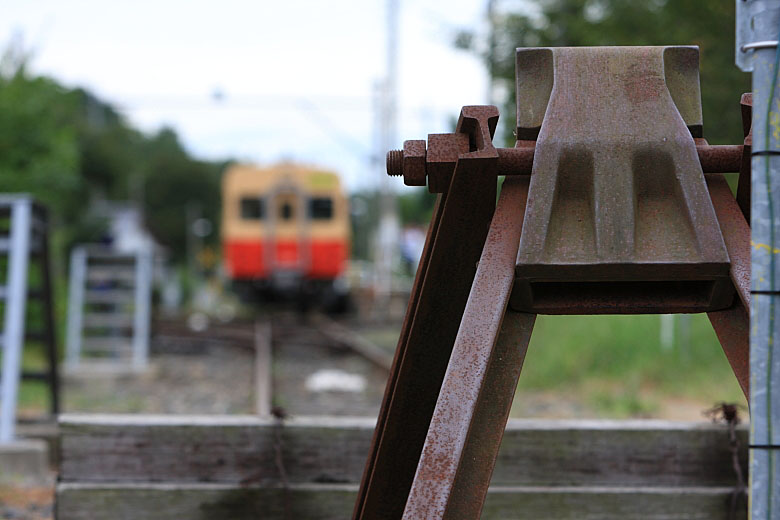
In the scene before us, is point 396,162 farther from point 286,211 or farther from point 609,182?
point 286,211

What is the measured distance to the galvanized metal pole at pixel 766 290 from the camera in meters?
1.52

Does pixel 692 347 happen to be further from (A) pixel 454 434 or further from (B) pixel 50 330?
(A) pixel 454 434

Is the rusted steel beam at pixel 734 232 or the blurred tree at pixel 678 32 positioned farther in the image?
the blurred tree at pixel 678 32

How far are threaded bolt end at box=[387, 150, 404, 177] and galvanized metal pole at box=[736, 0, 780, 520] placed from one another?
83cm

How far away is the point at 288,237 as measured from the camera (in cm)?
2194

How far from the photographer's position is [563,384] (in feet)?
32.3

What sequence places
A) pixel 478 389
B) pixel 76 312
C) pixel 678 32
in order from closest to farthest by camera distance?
pixel 478 389, pixel 678 32, pixel 76 312

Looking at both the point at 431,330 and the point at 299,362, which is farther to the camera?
the point at 299,362

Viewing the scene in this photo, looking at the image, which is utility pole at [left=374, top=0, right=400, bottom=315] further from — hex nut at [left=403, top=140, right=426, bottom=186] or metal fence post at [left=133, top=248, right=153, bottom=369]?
hex nut at [left=403, top=140, right=426, bottom=186]

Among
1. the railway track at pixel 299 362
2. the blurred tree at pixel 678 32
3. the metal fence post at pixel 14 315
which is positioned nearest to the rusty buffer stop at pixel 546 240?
the railway track at pixel 299 362

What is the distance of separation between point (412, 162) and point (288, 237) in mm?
19950

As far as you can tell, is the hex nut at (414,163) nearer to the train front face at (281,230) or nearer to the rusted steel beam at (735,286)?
the rusted steel beam at (735,286)

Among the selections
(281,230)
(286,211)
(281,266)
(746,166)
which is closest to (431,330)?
(746,166)

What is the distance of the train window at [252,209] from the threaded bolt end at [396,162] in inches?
780
